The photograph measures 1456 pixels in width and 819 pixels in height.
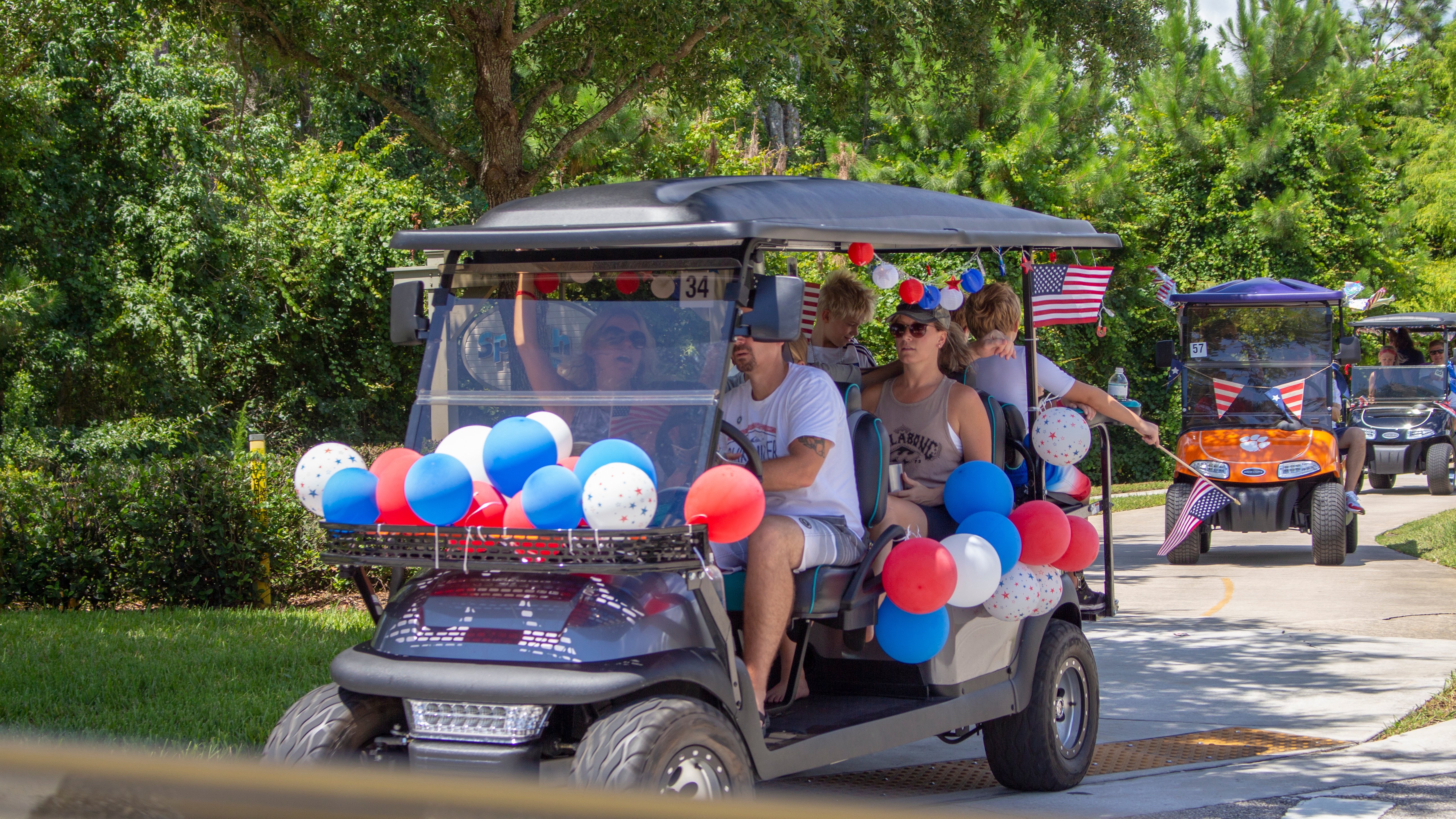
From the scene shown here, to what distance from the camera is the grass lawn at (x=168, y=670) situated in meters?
5.45

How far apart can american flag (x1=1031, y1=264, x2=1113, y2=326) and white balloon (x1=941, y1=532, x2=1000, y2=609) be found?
62.0 inches

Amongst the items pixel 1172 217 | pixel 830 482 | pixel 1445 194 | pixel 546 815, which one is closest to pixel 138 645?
pixel 830 482

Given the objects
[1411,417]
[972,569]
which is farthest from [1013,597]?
[1411,417]

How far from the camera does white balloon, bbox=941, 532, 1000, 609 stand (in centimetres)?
436

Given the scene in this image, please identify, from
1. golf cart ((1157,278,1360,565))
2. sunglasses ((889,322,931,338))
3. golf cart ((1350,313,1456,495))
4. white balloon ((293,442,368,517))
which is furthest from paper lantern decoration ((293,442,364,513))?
golf cart ((1350,313,1456,495))

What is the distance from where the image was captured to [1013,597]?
4.67 m

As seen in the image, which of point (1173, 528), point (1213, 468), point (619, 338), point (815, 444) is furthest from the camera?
point (1213, 468)

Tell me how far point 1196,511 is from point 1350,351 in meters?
2.27

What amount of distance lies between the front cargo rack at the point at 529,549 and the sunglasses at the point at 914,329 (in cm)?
180

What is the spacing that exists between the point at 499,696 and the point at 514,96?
35.4 ft

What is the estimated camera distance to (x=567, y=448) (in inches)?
149

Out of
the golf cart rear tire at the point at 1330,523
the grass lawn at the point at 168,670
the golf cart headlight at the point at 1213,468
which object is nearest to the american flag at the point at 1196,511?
the golf cart headlight at the point at 1213,468

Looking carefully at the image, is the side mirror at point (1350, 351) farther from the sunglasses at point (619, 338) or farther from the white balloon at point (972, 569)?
the sunglasses at point (619, 338)

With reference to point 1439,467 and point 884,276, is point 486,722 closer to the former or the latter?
point 884,276
